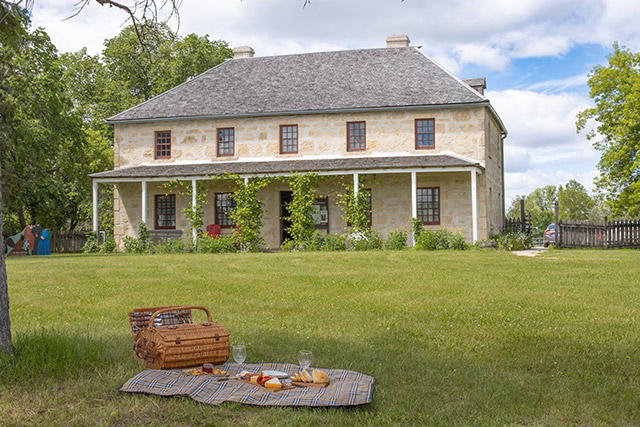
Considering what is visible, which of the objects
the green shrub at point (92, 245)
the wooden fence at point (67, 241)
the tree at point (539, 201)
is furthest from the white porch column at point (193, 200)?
the tree at point (539, 201)

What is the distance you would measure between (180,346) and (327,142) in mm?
19311

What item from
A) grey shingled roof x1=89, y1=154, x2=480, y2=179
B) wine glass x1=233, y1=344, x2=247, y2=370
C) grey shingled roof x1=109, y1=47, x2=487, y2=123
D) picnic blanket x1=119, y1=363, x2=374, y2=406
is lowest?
picnic blanket x1=119, y1=363, x2=374, y2=406

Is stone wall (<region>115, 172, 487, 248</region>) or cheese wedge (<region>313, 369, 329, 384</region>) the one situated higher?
stone wall (<region>115, 172, 487, 248</region>)

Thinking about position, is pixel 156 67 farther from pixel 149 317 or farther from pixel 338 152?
pixel 149 317

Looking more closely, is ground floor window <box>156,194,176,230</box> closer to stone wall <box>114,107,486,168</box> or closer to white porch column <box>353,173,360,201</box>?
stone wall <box>114,107,486,168</box>

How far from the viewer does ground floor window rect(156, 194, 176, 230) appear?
1000 inches

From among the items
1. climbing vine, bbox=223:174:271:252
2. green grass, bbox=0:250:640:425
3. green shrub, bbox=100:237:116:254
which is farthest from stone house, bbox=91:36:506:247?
green grass, bbox=0:250:640:425

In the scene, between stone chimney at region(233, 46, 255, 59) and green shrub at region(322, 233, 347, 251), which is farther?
stone chimney at region(233, 46, 255, 59)

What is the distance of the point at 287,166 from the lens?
914 inches

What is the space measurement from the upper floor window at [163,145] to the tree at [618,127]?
20128 millimetres

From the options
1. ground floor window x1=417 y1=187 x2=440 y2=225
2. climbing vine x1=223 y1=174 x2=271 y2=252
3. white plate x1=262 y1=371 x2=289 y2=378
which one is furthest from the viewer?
ground floor window x1=417 y1=187 x2=440 y2=225

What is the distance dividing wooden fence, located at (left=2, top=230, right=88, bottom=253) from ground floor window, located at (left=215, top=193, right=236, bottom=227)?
5.83 metres

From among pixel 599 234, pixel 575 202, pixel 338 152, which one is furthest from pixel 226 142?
pixel 575 202

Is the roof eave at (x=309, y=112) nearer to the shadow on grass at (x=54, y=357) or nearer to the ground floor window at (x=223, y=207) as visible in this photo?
the ground floor window at (x=223, y=207)
